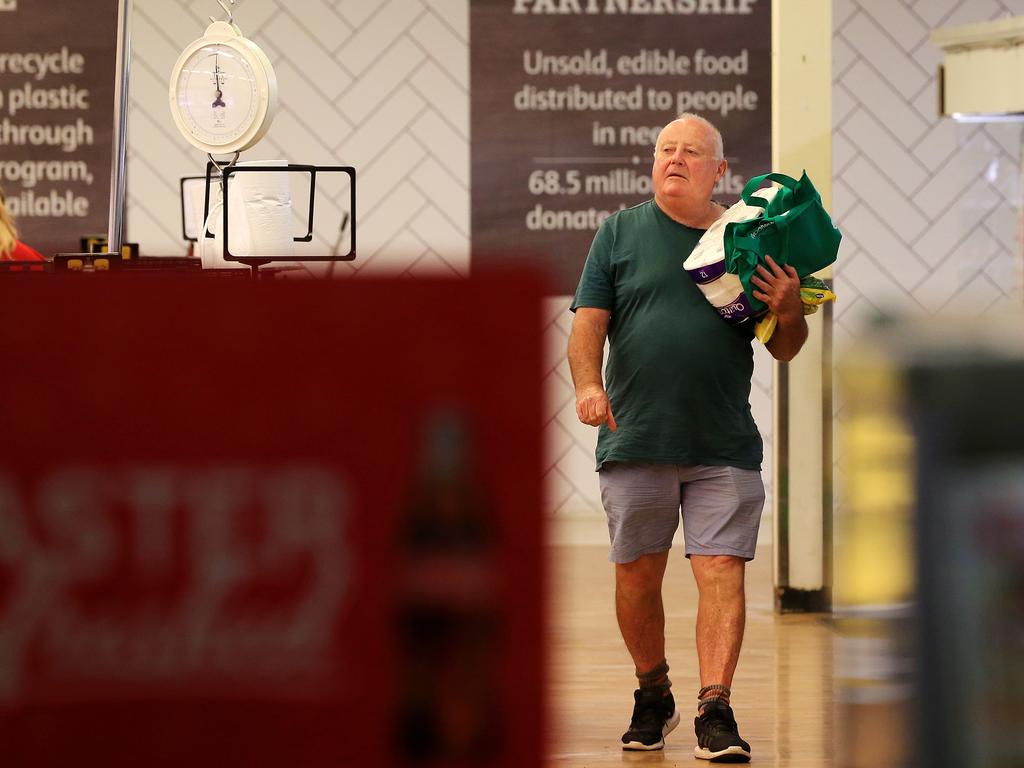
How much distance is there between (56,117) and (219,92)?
148 inches

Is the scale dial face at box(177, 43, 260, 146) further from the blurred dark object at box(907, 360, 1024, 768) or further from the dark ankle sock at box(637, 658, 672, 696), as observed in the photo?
the blurred dark object at box(907, 360, 1024, 768)

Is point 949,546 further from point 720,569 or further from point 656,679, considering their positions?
point 656,679

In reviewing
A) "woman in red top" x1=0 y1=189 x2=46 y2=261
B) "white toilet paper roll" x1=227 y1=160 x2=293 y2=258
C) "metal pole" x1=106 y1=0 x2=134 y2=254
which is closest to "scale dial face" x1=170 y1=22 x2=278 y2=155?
"metal pole" x1=106 y1=0 x2=134 y2=254

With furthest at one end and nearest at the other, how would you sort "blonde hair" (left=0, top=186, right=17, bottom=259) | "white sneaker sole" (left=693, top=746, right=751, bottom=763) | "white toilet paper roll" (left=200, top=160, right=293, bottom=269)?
"blonde hair" (left=0, top=186, right=17, bottom=259) < "white sneaker sole" (left=693, top=746, right=751, bottom=763) < "white toilet paper roll" (left=200, top=160, right=293, bottom=269)

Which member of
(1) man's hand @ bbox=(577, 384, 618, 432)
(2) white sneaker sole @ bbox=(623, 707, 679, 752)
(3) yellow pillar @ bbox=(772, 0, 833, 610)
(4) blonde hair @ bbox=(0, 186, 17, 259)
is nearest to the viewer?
(1) man's hand @ bbox=(577, 384, 618, 432)

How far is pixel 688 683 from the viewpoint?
3.97m

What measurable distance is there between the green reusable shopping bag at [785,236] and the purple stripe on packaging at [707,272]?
0.02m

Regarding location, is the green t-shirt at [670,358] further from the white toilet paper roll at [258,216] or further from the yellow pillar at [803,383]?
the yellow pillar at [803,383]

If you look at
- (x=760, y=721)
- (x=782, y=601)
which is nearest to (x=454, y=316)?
(x=760, y=721)

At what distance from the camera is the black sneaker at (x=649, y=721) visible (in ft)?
10.7

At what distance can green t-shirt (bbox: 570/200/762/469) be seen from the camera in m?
3.22

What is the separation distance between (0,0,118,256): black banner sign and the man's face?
12.8ft

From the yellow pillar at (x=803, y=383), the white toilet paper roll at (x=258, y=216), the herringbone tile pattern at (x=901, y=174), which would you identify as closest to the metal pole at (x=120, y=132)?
the white toilet paper roll at (x=258, y=216)

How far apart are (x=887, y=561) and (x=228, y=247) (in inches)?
86.7
